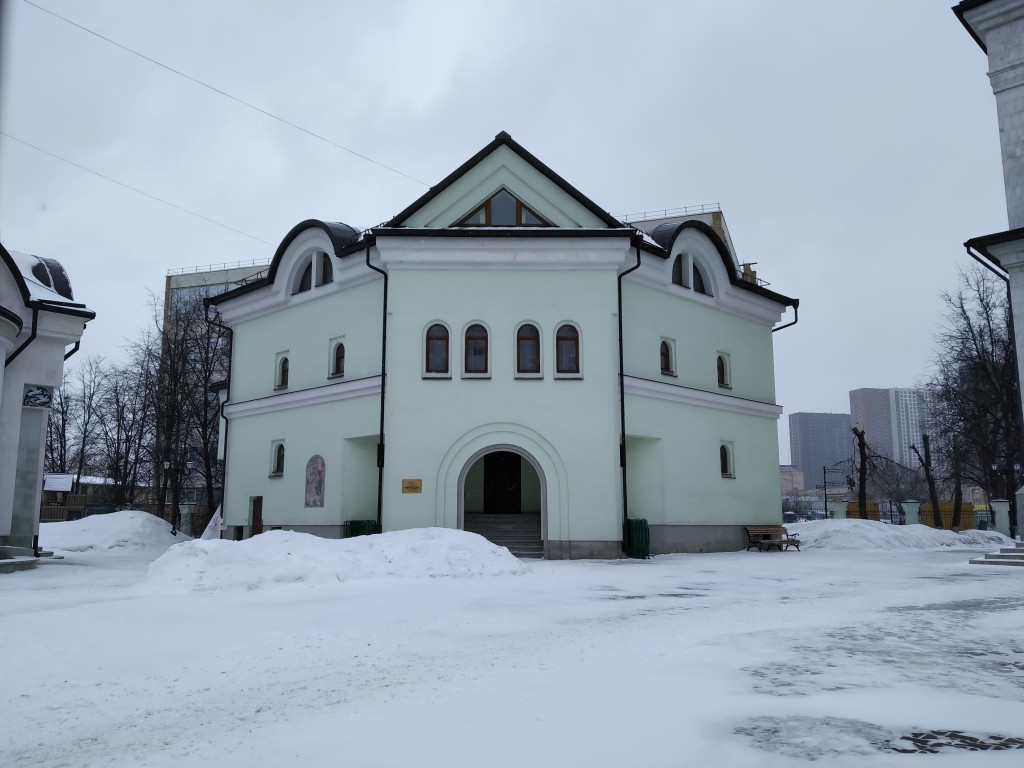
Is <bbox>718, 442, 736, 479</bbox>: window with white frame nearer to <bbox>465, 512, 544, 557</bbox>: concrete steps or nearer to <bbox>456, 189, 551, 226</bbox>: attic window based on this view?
<bbox>465, 512, 544, 557</bbox>: concrete steps

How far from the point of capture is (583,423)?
62.4ft

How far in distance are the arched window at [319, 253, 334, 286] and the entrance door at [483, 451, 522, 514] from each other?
679 cm

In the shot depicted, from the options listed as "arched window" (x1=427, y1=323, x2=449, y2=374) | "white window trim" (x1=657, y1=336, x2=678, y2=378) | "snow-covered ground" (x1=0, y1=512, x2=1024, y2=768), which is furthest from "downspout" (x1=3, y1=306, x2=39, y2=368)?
"white window trim" (x1=657, y1=336, x2=678, y2=378)

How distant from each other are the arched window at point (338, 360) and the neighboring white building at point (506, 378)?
6 centimetres

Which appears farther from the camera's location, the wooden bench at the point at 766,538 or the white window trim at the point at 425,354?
the wooden bench at the point at 766,538

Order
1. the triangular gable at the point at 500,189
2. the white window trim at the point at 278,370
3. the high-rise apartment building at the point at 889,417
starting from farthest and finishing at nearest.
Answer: the high-rise apartment building at the point at 889,417
the white window trim at the point at 278,370
the triangular gable at the point at 500,189

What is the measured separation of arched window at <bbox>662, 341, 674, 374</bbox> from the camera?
72.7 feet

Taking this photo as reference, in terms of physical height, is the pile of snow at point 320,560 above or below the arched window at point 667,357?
below

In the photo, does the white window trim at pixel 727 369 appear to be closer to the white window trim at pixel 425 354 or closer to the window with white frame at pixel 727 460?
the window with white frame at pixel 727 460

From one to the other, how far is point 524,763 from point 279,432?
798 inches

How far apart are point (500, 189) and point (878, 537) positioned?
1732 cm

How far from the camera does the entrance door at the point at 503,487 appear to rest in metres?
22.6

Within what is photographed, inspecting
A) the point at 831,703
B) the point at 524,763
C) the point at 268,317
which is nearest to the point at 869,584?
the point at 831,703

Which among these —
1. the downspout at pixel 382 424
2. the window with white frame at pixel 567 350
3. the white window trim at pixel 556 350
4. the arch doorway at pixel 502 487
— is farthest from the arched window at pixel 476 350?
the arch doorway at pixel 502 487
